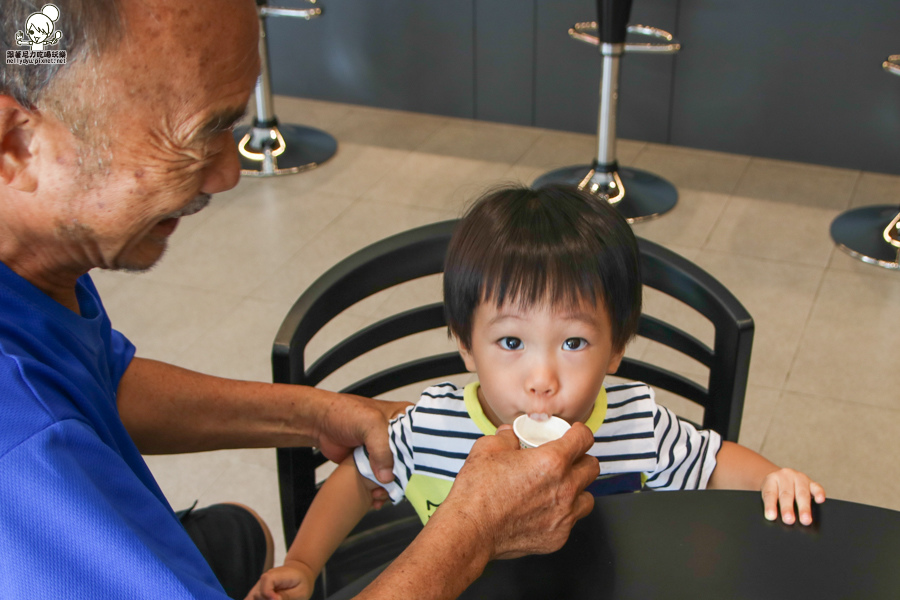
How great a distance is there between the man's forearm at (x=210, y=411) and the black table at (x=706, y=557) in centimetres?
48

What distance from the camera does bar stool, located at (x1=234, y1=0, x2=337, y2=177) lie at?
3932 millimetres

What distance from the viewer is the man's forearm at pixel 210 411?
134 centimetres

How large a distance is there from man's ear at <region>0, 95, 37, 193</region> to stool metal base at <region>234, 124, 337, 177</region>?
10.0 feet

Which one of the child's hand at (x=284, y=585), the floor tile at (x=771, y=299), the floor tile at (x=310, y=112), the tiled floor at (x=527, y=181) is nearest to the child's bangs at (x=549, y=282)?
the child's hand at (x=284, y=585)

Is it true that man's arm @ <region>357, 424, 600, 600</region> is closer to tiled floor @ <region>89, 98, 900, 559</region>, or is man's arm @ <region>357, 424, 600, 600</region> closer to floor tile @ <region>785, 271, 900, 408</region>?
tiled floor @ <region>89, 98, 900, 559</region>

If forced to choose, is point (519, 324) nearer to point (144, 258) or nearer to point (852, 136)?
point (144, 258)

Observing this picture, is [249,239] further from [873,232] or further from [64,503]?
[64,503]

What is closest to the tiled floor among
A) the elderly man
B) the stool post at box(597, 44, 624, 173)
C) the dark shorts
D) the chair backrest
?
the stool post at box(597, 44, 624, 173)

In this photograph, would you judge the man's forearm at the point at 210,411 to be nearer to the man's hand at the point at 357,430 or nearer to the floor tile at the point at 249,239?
the man's hand at the point at 357,430

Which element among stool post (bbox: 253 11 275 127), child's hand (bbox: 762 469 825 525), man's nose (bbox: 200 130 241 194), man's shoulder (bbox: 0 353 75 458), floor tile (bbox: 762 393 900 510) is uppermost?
man's nose (bbox: 200 130 241 194)

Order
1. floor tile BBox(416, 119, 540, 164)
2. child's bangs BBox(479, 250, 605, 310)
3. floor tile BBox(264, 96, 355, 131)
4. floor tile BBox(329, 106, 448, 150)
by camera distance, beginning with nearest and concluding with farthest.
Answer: child's bangs BBox(479, 250, 605, 310) → floor tile BBox(416, 119, 540, 164) → floor tile BBox(329, 106, 448, 150) → floor tile BBox(264, 96, 355, 131)

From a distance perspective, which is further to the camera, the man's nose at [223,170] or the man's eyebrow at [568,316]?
the man's eyebrow at [568,316]

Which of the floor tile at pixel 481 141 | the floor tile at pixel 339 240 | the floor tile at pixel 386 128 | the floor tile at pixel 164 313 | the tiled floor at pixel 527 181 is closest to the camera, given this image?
the tiled floor at pixel 527 181

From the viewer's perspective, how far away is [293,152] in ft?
13.3
